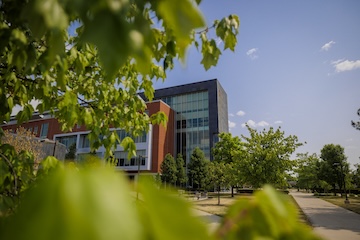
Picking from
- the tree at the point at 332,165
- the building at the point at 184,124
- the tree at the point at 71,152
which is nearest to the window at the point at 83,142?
the building at the point at 184,124

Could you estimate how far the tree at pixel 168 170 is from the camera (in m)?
44.3

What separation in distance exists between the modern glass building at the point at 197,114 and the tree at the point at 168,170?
24.6 ft

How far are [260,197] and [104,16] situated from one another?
0.58 metres

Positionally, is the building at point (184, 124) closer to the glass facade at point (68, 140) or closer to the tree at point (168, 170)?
the glass facade at point (68, 140)

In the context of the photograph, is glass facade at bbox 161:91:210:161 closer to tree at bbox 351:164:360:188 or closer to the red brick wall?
the red brick wall

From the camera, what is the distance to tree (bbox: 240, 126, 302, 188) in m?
20.1

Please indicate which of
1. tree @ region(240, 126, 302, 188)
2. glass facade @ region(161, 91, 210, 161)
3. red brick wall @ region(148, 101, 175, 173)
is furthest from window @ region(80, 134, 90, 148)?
tree @ region(240, 126, 302, 188)

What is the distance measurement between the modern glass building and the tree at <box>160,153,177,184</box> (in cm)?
750

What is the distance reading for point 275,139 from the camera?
22750 millimetres

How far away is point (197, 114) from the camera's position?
5603 centimetres

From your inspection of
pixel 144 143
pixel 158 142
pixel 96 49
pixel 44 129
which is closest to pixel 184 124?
pixel 158 142

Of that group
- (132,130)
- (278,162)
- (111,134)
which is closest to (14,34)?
(111,134)

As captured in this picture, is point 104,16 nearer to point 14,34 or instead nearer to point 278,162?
point 14,34

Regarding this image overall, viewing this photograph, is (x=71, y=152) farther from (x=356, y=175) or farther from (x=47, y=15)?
(x=356, y=175)
